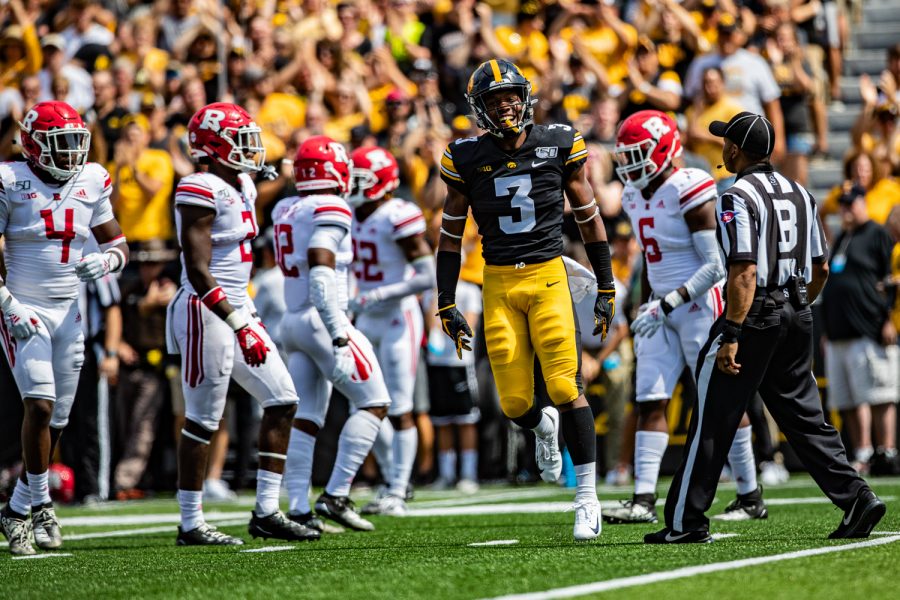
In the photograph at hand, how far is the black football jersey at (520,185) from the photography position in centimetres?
687

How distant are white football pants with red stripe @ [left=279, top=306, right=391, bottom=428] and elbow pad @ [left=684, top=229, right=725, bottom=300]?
1.91 metres

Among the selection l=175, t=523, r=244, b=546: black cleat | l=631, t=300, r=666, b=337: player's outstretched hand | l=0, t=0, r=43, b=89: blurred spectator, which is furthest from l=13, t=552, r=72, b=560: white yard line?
l=0, t=0, r=43, b=89: blurred spectator

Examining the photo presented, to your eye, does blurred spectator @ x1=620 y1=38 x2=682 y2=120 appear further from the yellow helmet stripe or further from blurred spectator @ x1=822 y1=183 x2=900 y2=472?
the yellow helmet stripe

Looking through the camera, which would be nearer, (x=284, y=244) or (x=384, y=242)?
(x=284, y=244)

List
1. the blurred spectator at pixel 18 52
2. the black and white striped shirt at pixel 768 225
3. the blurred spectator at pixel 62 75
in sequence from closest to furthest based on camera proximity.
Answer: the black and white striped shirt at pixel 768 225
the blurred spectator at pixel 62 75
the blurred spectator at pixel 18 52

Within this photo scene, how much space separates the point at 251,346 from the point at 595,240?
1885 mm

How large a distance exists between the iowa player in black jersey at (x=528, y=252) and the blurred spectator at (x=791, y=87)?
7.50 m

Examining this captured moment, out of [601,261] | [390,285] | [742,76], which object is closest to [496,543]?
[601,261]

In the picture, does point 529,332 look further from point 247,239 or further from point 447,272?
point 247,239

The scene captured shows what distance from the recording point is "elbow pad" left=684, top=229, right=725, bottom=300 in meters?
7.81

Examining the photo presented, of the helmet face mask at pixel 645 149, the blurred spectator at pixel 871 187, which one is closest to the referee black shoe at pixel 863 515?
the helmet face mask at pixel 645 149

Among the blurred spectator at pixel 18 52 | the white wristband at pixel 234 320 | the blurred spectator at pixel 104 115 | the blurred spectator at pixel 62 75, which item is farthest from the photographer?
the blurred spectator at pixel 18 52

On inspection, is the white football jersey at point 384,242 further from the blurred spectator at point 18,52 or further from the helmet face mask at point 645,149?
the blurred spectator at point 18,52

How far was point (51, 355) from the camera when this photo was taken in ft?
24.5
